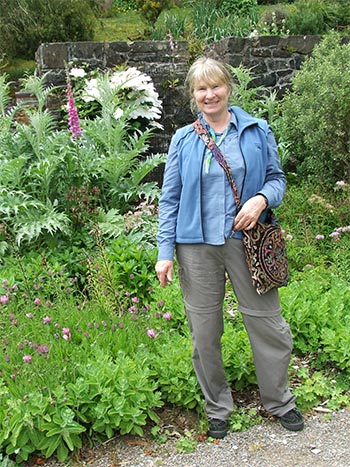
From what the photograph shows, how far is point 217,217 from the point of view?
3.08m

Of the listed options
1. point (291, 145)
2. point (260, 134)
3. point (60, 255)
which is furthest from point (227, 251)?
point (291, 145)

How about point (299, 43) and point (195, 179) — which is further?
point (299, 43)

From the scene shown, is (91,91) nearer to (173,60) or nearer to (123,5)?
(173,60)

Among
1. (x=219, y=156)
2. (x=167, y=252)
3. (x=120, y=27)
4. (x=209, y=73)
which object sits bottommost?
(x=120, y=27)

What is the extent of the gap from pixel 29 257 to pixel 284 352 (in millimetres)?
2829

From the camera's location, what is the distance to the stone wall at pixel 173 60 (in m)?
8.41

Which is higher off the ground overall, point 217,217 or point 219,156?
point 219,156

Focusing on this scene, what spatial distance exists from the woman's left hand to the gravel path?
46.1 inches

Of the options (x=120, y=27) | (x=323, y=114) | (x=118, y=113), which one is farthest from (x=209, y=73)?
(x=120, y=27)

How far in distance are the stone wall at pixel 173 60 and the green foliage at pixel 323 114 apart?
1.37m

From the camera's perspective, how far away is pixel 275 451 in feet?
10.7

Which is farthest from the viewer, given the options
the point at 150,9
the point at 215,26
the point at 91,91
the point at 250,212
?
the point at 150,9

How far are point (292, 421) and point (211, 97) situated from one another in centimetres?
176

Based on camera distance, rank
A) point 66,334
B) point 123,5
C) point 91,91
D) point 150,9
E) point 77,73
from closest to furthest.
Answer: point 66,334 → point 91,91 → point 77,73 → point 150,9 → point 123,5
